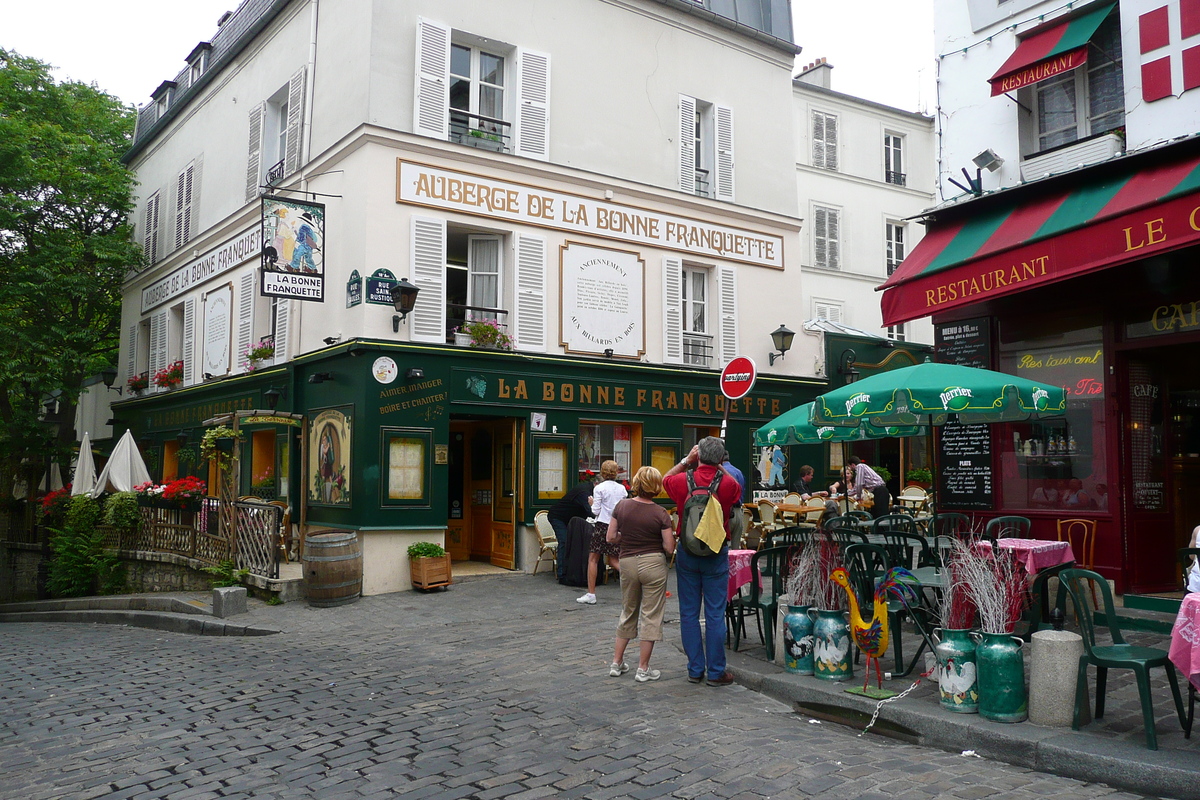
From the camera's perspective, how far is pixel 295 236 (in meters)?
12.3

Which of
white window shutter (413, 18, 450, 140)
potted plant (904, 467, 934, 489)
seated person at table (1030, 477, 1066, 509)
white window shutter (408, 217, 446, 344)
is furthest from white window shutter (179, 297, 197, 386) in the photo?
seated person at table (1030, 477, 1066, 509)

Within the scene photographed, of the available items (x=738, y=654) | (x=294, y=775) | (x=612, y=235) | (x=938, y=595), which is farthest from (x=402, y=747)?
(x=612, y=235)

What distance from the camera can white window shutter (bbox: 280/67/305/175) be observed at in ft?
47.3

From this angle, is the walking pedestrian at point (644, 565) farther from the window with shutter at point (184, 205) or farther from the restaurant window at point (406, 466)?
the window with shutter at point (184, 205)

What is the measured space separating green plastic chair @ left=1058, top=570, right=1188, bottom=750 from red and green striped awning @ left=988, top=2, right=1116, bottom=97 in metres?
7.07

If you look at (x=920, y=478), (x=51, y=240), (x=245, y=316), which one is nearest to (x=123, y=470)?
(x=245, y=316)

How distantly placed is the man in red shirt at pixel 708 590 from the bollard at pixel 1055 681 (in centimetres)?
218

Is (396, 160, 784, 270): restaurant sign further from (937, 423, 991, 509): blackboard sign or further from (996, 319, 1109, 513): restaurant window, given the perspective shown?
(996, 319, 1109, 513): restaurant window

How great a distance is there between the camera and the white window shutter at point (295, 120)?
1442 cm

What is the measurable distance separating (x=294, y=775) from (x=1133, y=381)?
9.24 metres

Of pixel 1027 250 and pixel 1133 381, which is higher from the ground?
pixel 1027 250

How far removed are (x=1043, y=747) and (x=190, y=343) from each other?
17.7 metres

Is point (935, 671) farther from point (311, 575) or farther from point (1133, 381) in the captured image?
point (311, 575)

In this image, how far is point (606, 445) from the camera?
47.6ft
